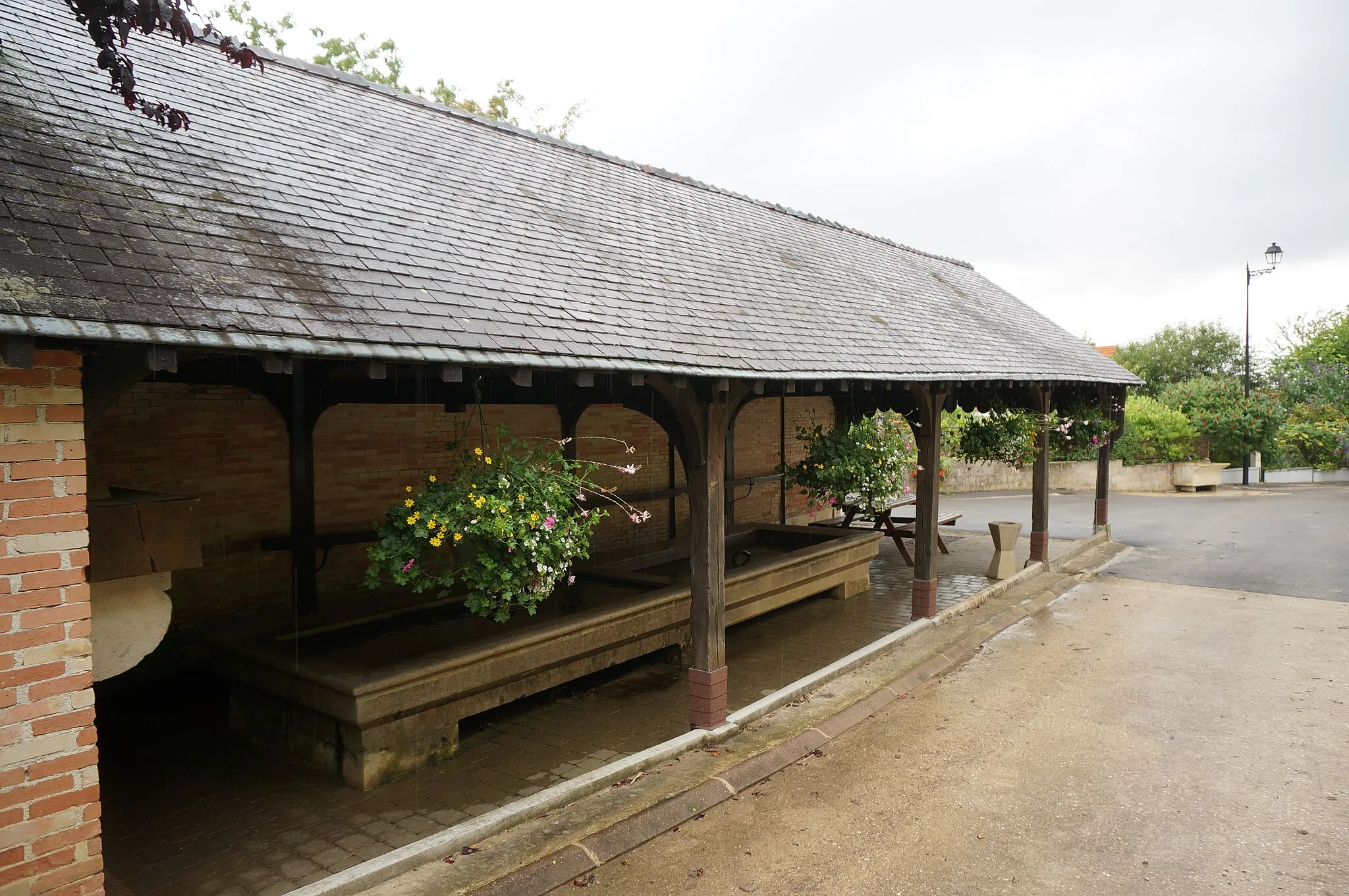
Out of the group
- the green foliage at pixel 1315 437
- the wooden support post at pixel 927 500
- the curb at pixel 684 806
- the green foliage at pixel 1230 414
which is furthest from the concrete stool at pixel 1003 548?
the green foliage at pixel 1315 437

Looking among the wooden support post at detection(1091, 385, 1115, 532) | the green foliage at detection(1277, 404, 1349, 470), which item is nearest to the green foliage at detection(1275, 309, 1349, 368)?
the green foliage at detection(1277, 404, 1349, 470)

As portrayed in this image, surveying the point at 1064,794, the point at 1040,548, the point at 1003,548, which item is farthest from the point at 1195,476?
the point at 1064,794

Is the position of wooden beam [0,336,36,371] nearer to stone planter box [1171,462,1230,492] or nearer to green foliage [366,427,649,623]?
green foliage [366,427,649,623]

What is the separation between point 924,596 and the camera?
827cm

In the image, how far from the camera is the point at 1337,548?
1275 centimetres

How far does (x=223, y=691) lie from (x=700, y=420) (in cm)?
402

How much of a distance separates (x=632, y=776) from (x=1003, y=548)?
23.5 ft

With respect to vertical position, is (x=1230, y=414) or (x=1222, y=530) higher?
(x=1230, y=414)

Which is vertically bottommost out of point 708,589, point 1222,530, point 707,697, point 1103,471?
point 1222,530

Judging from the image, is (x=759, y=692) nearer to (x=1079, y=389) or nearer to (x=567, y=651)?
(x=567, y=651)

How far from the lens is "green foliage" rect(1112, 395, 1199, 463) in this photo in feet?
71.7

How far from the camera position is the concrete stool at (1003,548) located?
10305 millimetres

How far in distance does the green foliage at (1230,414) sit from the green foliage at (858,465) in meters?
18.3

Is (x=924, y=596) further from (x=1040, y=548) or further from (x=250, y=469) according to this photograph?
(x=250, y=469)
